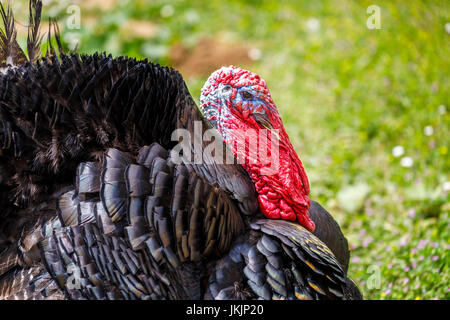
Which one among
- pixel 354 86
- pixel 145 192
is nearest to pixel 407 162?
pixel 354 86

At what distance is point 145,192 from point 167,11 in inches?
252

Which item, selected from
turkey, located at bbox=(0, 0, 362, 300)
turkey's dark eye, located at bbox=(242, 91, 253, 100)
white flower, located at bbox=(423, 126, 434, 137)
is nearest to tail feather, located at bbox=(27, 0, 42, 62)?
turkey, located at bbox=(0, 0, 362, 300)

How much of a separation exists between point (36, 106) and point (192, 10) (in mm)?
6194

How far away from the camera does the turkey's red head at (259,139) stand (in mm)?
2451

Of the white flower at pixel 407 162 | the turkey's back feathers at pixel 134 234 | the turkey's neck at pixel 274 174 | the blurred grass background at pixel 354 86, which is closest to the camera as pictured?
the turkey's back feathers at pixel 134 234

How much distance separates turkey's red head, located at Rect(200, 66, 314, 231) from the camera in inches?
96.5

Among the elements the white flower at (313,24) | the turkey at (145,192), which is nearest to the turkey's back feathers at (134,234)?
the turkey at (145,192)

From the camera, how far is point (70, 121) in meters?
2.40

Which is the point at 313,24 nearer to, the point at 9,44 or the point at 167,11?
the point at 167,11

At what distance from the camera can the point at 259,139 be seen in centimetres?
253

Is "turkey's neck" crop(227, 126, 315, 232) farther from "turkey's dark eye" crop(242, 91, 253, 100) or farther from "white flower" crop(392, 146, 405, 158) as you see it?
"white flower" crop(392, 146, 405, 158)

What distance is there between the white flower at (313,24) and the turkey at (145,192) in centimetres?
510

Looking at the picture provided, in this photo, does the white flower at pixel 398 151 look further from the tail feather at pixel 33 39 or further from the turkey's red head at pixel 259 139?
the tail feather at pixel 33 39
